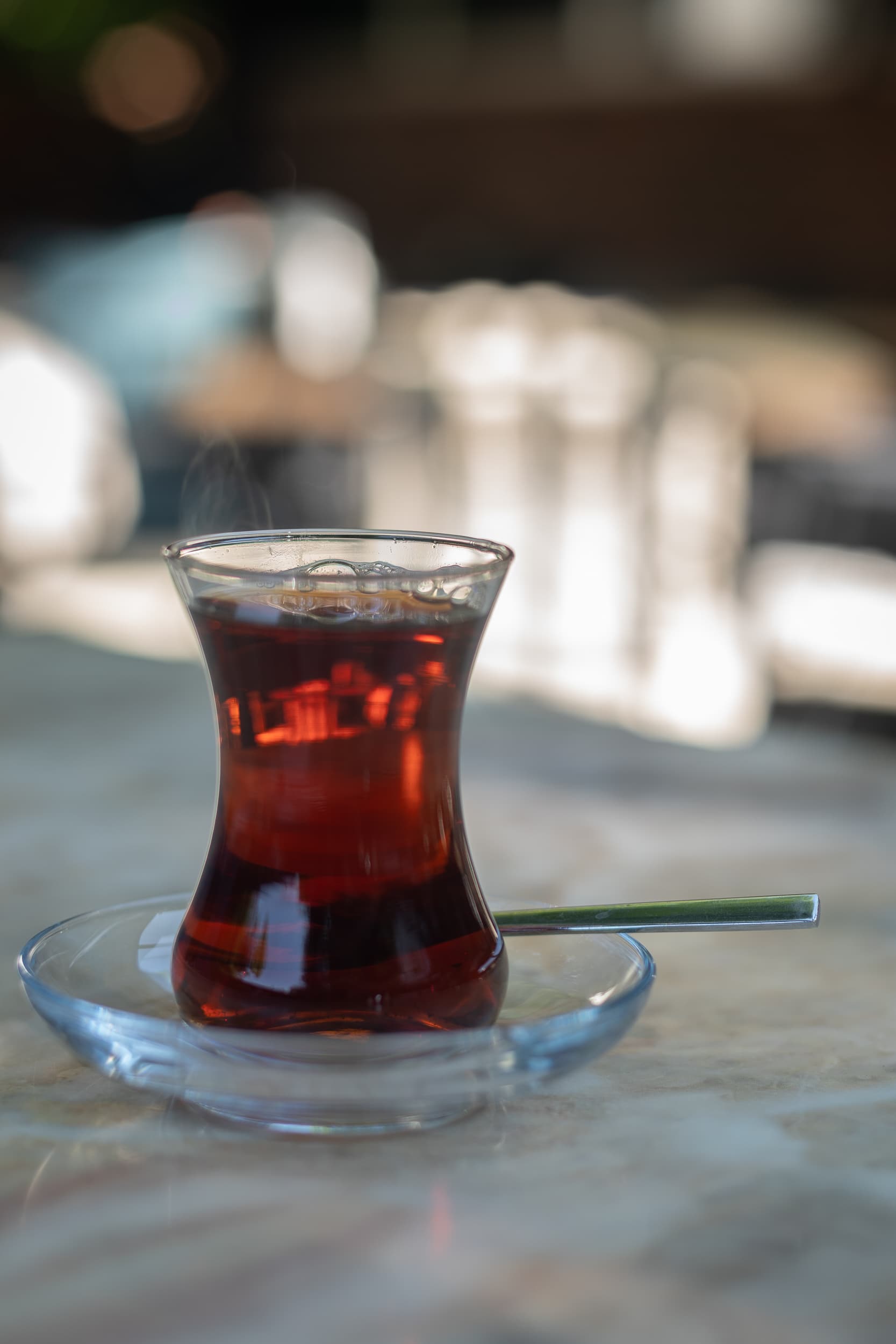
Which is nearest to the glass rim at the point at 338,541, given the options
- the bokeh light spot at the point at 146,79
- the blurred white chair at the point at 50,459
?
the blurred white chair at the point at 50,459

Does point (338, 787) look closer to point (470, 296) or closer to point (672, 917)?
point (672, 917)

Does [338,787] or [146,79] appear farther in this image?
[146,79]

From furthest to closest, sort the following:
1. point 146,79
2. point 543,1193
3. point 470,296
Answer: point 146,79
point 470,296
point 543,1193

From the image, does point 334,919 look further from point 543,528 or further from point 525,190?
point 525,190

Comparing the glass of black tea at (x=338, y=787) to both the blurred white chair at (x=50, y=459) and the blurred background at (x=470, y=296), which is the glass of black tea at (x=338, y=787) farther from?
the blurred white chair at (x=50, y=459)

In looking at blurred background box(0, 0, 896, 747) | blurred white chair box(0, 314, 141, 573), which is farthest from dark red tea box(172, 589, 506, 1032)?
blurred white chair box(0, 314, 141, 573)

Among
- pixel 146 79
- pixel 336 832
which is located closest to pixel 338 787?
pixel 336 832
